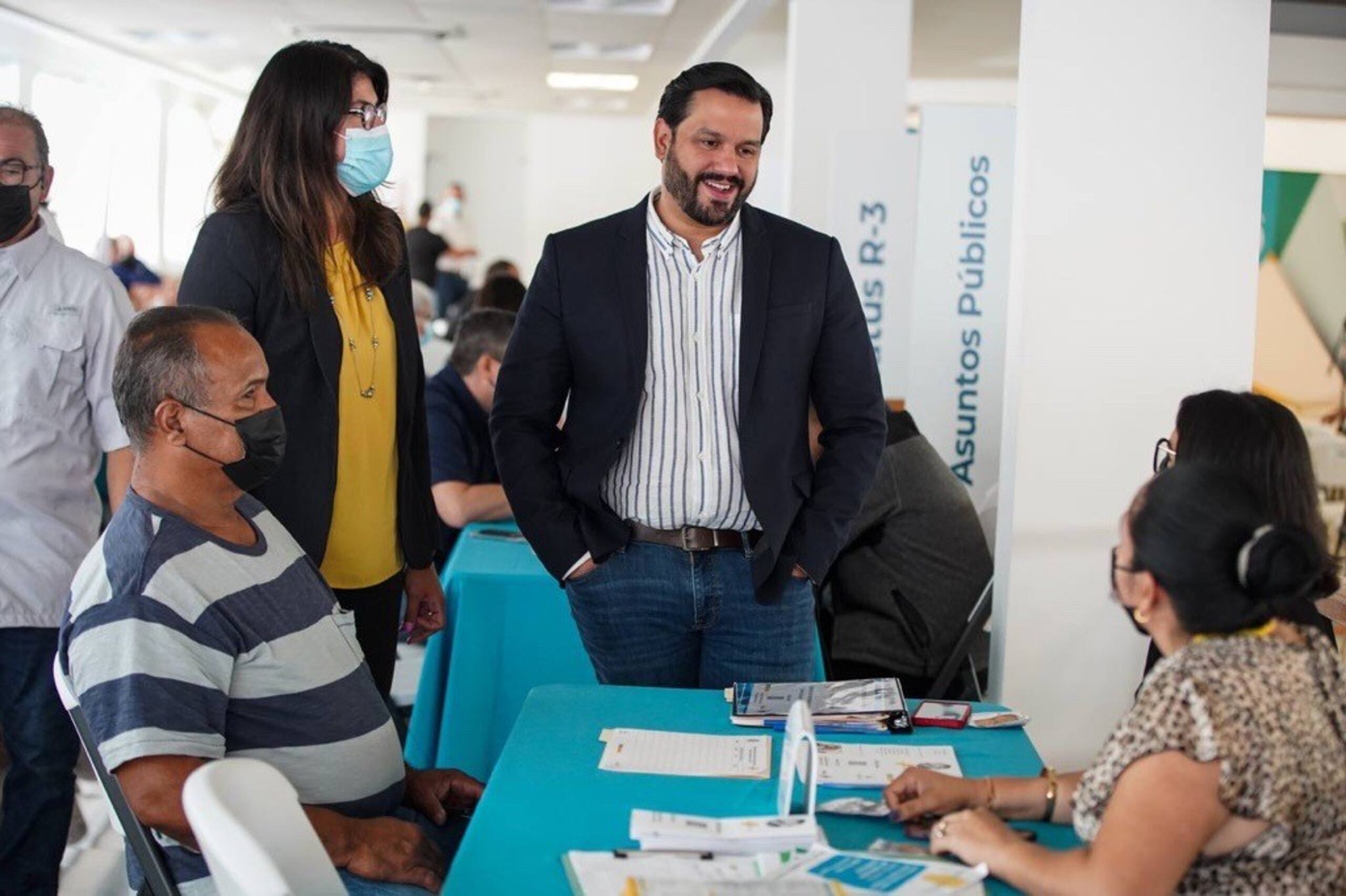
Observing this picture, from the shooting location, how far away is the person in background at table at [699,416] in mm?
2418

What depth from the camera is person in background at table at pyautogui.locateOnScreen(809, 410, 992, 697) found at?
136 inches

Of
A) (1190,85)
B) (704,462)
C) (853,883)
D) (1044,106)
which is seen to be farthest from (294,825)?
(1190,85)

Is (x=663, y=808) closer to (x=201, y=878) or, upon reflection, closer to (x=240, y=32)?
(x=201, y=878)

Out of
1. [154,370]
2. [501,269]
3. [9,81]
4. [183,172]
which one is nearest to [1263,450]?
[154,370]

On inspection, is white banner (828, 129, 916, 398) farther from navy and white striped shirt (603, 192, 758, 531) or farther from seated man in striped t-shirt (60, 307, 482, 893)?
seated man in striped t-shirt (60, 307, 482, 893)

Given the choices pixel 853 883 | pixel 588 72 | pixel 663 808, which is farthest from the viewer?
pixel 588 72

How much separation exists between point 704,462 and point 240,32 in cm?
923

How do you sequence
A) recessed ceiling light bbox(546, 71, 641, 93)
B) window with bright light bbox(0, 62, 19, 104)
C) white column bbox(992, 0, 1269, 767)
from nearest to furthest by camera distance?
white column bbox(992, 0, 1269, 767) → window with bright light bbox(0, 62, 19, 104) → recessed ceiling light bbox(546, 71, 641, 93)

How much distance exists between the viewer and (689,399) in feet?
8.06

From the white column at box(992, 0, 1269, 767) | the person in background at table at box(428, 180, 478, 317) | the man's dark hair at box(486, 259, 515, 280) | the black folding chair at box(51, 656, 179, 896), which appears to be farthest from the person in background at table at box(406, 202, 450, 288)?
the black folding chair at box(51, 656, 179, 896)

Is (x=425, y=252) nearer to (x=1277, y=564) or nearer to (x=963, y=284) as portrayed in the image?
(x=963, y=284)

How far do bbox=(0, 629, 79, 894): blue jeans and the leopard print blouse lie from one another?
2031 millimetres

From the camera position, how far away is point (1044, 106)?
9.78ft

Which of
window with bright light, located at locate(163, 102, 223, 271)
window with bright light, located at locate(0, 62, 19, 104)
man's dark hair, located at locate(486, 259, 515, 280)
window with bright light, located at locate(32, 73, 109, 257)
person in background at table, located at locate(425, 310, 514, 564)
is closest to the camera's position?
person in background at table, located at locate(425, 310, 514, 564)
